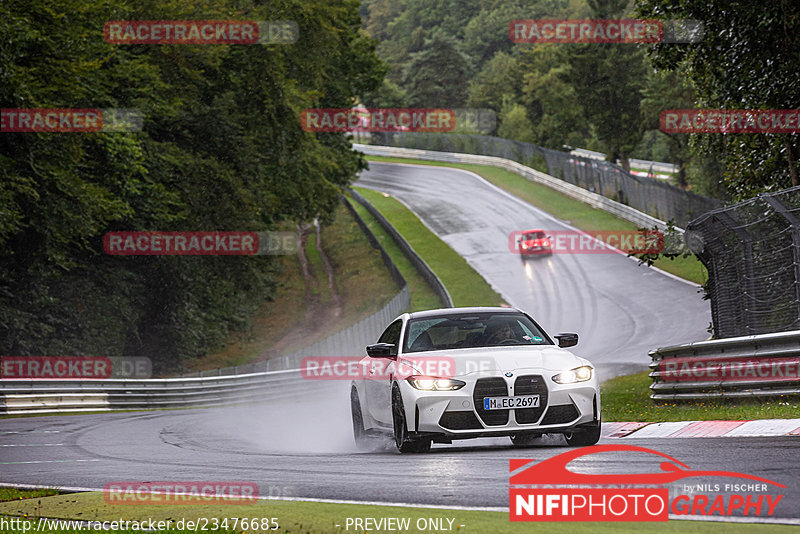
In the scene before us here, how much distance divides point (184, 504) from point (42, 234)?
2167 centimetres

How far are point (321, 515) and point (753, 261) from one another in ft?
28.6

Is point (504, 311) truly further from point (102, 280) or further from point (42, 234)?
point (102, 280)

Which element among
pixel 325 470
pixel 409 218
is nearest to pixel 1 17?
pixel 325 470

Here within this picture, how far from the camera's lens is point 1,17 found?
Answer: 2339 cm

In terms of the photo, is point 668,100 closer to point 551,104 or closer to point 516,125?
point 551,104

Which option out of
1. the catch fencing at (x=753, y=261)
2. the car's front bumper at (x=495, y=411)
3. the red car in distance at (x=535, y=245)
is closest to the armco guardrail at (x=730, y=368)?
the catch fencing at (x=753, y=261)

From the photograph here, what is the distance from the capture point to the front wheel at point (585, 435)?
9.86 m

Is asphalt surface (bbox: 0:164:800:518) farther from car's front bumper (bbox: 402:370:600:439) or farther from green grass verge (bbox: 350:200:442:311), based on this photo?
green grass verge (bbox: 350:200:442:311)

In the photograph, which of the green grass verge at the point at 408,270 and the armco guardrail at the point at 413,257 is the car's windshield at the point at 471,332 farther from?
the green grass verge at the point at 408,270

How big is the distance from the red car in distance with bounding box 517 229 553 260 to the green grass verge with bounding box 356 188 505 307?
2782 mm

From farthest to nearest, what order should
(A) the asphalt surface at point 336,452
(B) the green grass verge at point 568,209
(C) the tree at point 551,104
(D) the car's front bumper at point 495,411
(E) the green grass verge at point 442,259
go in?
(C) the tree at point 551,104
(E) the green grass verge at point 442,259
(B) the green grass verge at point 568,209
(D) the car's front bumper at point 495,411
(A) the asphalt surface at point 336,452

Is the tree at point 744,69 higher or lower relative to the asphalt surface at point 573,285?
higher

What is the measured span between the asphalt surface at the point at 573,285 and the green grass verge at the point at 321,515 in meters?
22.6

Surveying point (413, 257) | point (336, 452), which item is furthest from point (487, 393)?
point (413, 257)
